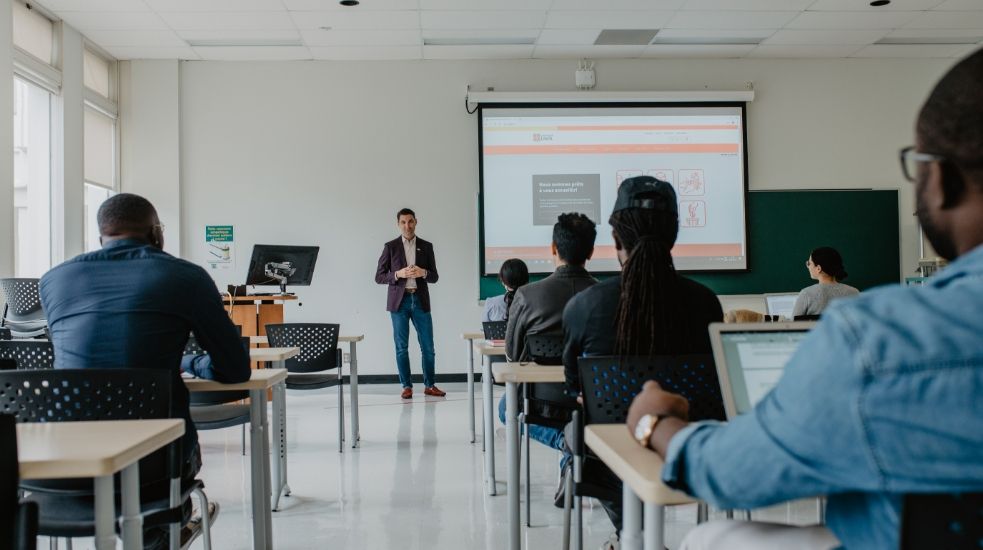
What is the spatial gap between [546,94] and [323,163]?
228 centimetres

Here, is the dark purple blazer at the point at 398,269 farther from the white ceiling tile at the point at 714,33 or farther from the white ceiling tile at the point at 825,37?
the white ceiling tile at the point at 825,37

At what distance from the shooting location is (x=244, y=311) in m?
5.85

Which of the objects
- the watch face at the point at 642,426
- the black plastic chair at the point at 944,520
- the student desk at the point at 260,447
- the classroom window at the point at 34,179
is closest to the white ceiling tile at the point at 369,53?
the classroom window at the point at 34,179

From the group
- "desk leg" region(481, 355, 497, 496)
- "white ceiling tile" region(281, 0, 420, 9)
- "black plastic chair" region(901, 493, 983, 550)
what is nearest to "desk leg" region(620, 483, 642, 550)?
"black plastic chair" region(901, 493, 983, 550)

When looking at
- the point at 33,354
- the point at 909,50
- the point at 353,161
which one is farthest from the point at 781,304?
the point at 33,354

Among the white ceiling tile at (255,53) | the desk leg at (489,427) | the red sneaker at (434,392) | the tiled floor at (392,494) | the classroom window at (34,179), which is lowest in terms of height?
the tiled floor at (392,494)

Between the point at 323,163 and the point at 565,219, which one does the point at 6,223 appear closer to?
the point at 323,163

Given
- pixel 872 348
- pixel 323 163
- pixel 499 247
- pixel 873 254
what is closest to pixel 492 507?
pixel 872 348

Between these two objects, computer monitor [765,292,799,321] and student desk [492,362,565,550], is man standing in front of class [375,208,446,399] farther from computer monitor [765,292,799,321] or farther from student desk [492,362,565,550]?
student desk [492,362,565,550]

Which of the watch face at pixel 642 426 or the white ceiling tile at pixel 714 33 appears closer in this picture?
the watch face at pixel 642 426

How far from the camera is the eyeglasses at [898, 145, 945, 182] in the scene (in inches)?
29.7

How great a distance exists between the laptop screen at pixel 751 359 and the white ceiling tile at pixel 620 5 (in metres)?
5.17

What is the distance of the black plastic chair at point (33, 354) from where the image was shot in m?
2.50

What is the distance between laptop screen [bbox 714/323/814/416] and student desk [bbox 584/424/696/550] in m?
0.18
